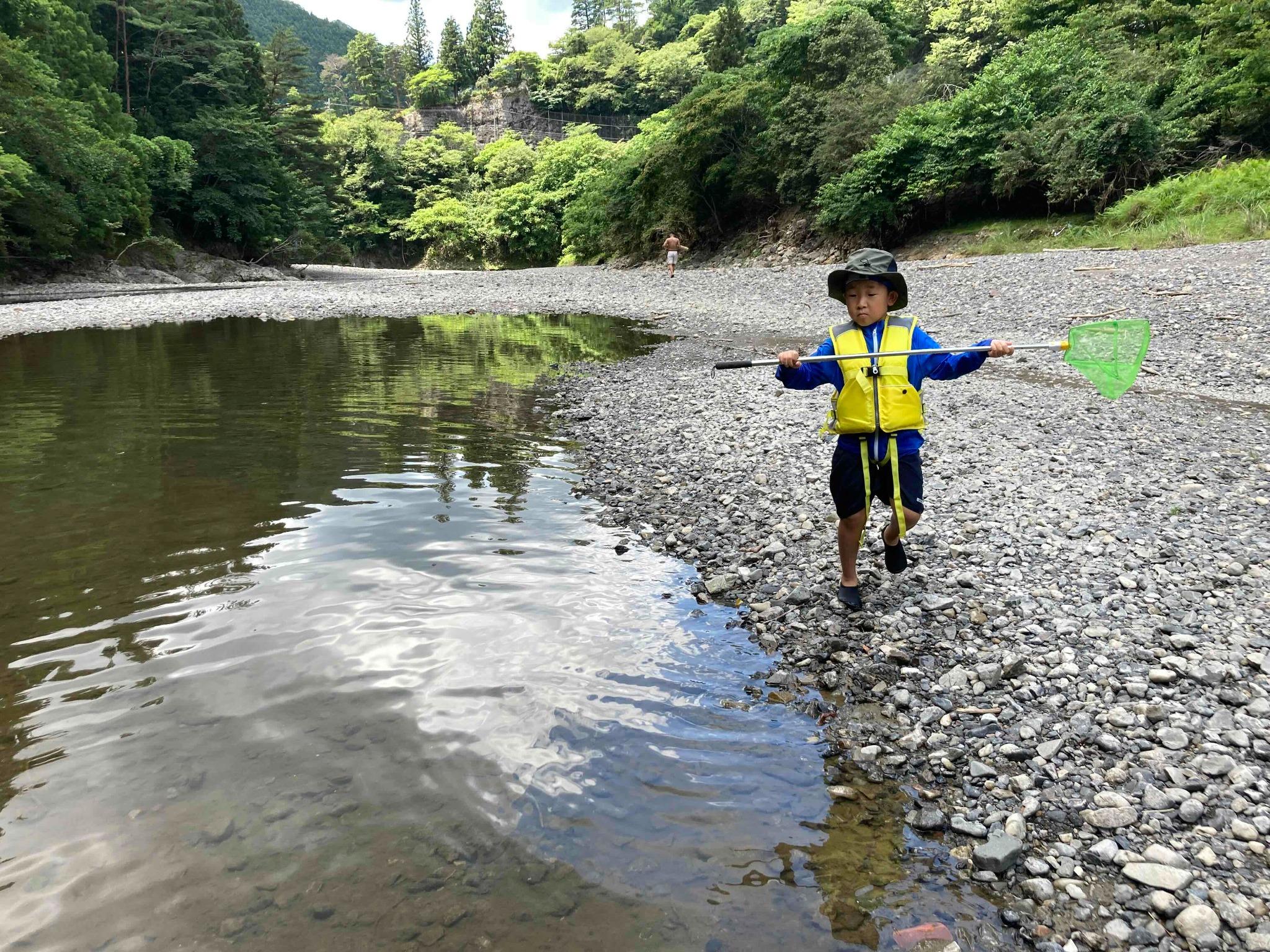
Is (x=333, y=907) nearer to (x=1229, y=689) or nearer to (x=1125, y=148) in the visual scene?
(x=1229, y=689)

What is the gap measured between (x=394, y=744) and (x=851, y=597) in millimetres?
3231

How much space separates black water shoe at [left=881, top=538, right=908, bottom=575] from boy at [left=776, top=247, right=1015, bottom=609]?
222mm

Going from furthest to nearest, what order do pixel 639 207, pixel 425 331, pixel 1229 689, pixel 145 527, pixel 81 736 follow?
pixel 639 207, pixel 425 331, pixel 145 527, pixel 81 736, pixel 1229 689

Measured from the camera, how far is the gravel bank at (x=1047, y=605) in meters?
3.28

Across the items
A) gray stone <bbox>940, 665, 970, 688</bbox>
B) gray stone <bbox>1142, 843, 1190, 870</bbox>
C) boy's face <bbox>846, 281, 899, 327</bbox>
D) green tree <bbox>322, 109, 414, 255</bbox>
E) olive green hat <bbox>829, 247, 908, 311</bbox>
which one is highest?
green tree <bbox>322, 109, 414, 255</bbox>

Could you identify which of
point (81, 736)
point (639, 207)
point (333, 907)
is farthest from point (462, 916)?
point (639, 207)

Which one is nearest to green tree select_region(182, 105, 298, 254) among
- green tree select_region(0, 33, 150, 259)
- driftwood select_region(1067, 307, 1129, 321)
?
green tree select_region(0, 33, 150, 259)

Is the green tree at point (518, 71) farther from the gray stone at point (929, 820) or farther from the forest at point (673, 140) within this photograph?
the gray stone at point (929, 820)

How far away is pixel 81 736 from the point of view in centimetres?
428

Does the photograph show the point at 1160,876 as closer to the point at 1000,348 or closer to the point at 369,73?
the point at 1000,348

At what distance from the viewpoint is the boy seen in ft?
16.5

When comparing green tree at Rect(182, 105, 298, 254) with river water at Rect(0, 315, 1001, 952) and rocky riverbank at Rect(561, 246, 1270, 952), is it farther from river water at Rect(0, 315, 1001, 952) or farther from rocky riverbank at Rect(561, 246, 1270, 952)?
rocky riverbank at Rect(561, 246, 1270, 952)

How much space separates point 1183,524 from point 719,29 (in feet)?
177

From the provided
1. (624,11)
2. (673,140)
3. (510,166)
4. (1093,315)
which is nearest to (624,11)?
(624,11)
